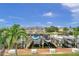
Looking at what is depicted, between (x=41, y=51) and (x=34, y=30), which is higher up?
(x=34, y=30)

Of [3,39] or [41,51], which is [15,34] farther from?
[41,51]

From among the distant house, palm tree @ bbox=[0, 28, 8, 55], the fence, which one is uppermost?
the distant house

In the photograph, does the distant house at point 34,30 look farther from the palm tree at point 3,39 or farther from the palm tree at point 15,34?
the palm tree at point 3,39

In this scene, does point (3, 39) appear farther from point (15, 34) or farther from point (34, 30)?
point (34, 30)

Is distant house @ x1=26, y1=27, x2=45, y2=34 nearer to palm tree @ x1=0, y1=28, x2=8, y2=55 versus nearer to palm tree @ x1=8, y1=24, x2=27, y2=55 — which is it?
palm tree @ x1=8, y1=24, x2=27, y2=55

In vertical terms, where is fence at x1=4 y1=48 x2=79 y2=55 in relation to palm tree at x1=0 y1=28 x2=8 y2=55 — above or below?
below

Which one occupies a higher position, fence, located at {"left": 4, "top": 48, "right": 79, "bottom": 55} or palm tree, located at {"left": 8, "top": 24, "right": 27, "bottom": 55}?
palm tree, located at {"left": 8, "top": 24, "right": 27, "bottom": 55}

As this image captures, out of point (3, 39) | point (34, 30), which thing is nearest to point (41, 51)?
point (34, 30)

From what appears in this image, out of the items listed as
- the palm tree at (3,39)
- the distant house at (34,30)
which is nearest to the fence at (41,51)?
the palm tree at (3,39)

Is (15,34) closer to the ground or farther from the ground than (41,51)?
farther from the ground

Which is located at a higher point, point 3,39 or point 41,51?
point 3,39

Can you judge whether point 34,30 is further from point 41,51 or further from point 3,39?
point 3,39

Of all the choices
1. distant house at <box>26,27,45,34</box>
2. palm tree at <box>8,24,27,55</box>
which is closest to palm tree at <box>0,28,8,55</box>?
palm tree at <box>8,24,27,55</box>

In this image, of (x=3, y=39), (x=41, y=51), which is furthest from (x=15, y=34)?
(x=41, y=51)
